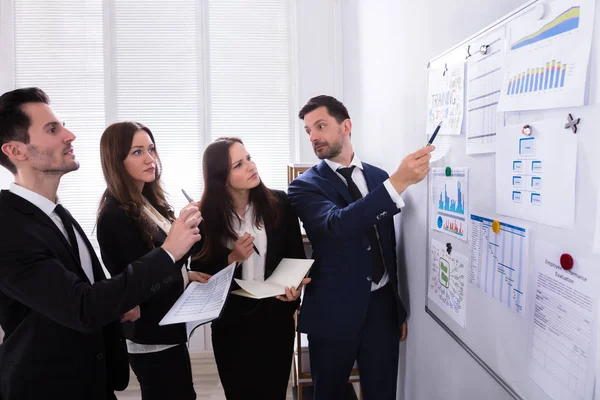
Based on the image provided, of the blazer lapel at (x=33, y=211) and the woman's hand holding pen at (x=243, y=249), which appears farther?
the woman's hand holding pen at (x=243, y=249)

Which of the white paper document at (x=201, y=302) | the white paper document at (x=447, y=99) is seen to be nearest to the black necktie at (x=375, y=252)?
the white paper document at (x=447, y=99)

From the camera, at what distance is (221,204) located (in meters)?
1.73

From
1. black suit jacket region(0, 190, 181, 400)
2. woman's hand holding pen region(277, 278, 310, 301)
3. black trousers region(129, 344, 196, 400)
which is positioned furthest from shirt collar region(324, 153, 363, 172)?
black trousers region(129, 344, 196, 400)

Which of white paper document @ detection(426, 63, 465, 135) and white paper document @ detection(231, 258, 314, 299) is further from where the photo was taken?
white paper document @ detection(231, 258, 314, 299)

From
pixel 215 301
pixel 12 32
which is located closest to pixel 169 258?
pixel 215 301

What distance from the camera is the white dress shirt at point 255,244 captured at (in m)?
1.71

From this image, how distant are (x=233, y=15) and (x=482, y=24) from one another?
2.56 meters

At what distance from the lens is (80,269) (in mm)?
1182

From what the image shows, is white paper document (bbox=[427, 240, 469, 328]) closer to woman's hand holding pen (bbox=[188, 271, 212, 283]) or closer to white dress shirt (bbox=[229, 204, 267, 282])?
white dress shirt (bbox=[229, 204, 267, 282])

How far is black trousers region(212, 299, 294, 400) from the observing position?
166 centimetres

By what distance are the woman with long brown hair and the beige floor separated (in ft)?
4.34

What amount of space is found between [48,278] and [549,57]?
1.23 m

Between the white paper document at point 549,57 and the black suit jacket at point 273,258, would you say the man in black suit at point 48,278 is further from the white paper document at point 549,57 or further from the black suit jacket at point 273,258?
the white paper document at point 549,57

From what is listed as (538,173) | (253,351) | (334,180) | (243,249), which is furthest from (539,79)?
(253,351)
